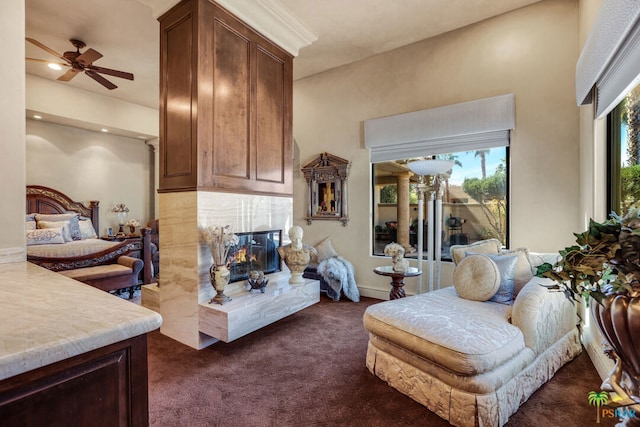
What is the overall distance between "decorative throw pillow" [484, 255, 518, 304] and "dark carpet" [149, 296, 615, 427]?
0.57 m

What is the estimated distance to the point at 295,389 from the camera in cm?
194

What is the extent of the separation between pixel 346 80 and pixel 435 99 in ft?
4.35

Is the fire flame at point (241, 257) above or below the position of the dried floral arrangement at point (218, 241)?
below

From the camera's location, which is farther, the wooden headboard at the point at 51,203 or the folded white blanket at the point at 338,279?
the wooden headboard at the point at 51,203

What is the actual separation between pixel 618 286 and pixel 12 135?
264 centimetres

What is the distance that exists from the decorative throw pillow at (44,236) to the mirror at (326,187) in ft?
11.9

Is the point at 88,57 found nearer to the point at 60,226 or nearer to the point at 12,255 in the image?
the point at 60,226

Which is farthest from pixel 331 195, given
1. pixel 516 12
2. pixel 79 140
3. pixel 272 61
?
pixel 79 140

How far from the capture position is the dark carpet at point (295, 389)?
5.47ft

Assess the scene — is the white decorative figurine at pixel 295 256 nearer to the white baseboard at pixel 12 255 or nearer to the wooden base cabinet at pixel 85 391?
the white baseboard at pixel 12 255

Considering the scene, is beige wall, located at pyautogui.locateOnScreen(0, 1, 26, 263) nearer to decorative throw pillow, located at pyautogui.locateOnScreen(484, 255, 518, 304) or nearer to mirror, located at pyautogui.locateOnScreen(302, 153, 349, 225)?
decorative throw pillow, located at pyautogui.locateOnScreen(484, 255, 518, 304)

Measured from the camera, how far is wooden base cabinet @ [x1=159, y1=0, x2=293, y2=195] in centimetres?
253

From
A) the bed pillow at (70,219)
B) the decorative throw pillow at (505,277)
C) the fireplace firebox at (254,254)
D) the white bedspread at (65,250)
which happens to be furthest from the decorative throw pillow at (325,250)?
the bed pillow at (70,219)

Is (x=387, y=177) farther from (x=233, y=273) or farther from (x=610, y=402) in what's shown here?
(x=610, y=402)
